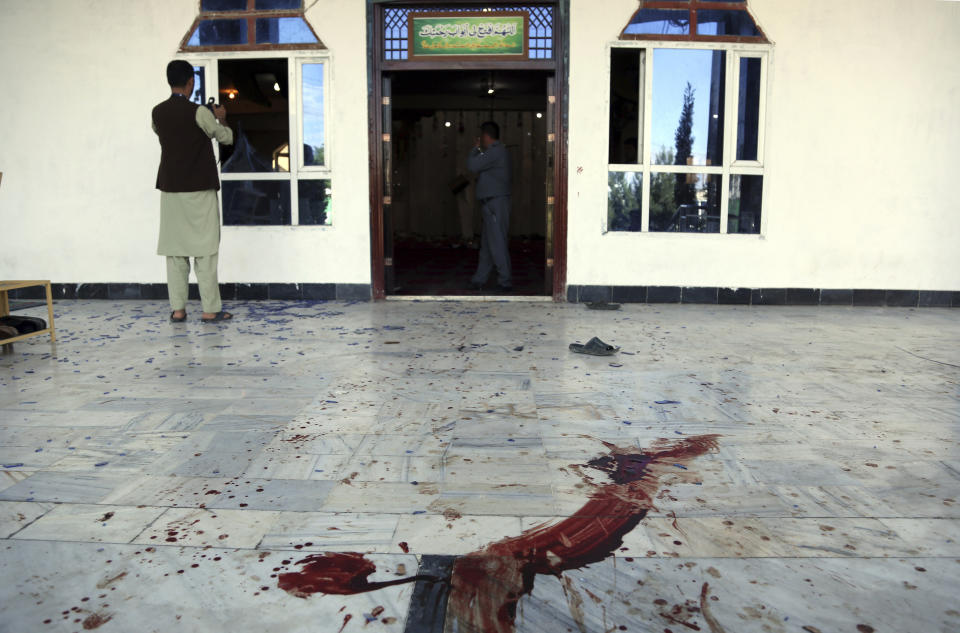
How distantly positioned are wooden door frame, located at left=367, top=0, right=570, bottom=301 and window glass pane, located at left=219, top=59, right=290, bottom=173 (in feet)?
2.41

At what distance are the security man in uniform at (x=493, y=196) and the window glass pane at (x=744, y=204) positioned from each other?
199 cm

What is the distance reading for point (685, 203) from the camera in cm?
616

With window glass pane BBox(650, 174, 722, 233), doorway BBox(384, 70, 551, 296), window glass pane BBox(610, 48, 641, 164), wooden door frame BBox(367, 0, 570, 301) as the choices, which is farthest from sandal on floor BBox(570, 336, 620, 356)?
doorway BBox(384, 70, 551, 296)

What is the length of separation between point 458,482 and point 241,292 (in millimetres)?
4594

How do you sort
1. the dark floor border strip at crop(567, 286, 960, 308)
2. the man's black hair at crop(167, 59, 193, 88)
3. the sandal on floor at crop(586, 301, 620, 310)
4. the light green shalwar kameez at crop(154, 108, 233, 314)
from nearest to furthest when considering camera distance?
Result: the man's black hair at crop(167, 59, 193, 88)
the light green shalwar kameez at crop(154, 108, 233, 314)
the sandal on floor at crop(586, 301, 620, 310)
the dark floor border strip at crop(567, 286, 960, 308)

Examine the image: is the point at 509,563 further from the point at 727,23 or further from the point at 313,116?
the point at 727,23

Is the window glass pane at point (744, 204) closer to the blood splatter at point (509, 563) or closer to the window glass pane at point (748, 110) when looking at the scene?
the window glass pane at point (748, 110)

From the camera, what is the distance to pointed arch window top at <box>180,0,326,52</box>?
238 inches

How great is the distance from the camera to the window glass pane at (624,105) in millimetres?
Answer: 6035

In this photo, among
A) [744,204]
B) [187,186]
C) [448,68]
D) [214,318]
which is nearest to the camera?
[187,186]

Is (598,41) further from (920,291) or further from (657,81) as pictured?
(920,291)

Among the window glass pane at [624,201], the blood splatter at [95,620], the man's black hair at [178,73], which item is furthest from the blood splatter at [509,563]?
the window glass pane at [624,201]

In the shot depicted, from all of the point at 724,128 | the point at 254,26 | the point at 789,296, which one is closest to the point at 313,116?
the point at 254,26

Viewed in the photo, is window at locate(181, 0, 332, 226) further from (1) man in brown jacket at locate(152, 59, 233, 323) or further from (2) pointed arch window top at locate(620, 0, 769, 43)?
(2) pointed arch window top at locate(620, 0, 769, 43)
